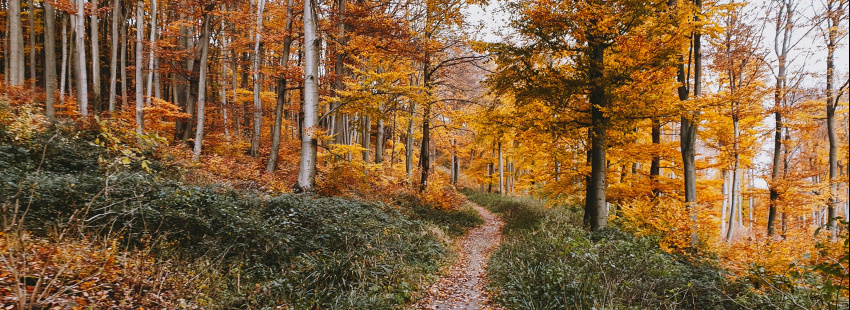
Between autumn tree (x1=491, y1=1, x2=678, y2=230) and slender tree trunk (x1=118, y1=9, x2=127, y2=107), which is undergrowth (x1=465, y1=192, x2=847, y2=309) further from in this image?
slender tree trunk (x1=118, y1=9, x2=127, y2=107)

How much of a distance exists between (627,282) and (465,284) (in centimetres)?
320

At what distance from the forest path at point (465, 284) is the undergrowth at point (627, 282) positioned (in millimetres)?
333

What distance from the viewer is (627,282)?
4.92 meters

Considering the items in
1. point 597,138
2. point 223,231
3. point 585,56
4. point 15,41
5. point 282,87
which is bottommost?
point 223,231

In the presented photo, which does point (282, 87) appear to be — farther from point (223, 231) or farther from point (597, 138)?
point (597, 138)

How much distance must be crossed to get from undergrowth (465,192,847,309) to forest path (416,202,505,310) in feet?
1.09

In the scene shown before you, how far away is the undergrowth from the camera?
15.1 feet

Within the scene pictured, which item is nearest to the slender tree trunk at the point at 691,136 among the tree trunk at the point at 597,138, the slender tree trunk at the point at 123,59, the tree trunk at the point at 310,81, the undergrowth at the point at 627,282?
the tree trunk at the point at 597,138

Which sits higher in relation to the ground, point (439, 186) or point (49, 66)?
point (49, 66)

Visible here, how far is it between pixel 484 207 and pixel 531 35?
46.5 ft

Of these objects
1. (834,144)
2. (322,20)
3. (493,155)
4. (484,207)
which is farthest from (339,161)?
(493,155)

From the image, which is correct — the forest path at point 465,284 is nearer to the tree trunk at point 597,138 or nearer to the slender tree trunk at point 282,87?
the tree trunk at point 597,138

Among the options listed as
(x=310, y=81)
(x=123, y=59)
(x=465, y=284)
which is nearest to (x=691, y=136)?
(x=465, y=284)

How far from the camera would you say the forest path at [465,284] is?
6.02 metres
